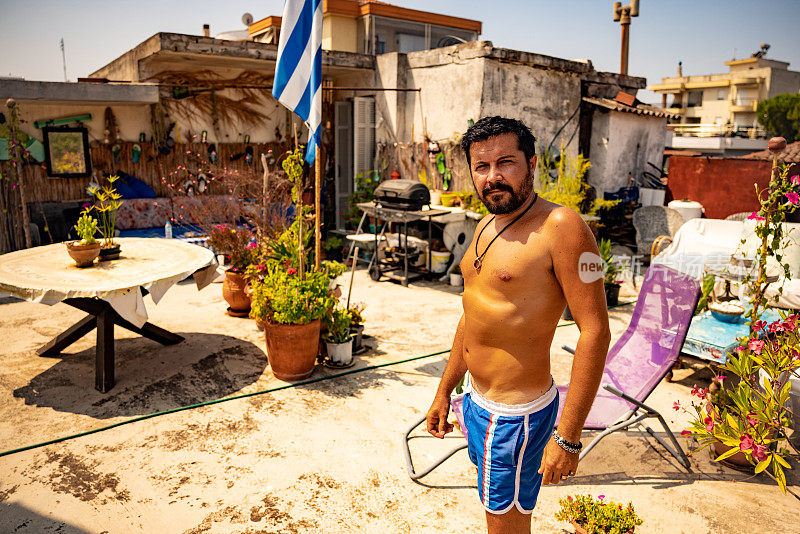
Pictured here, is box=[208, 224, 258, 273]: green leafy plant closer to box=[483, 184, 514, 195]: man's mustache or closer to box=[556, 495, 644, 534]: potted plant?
box=[556, 495, 644, 534]: potted plant

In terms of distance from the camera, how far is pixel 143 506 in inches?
134

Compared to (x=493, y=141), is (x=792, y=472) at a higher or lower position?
lower

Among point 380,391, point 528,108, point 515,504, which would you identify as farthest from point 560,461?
point 528,108

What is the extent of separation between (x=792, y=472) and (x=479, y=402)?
303cm

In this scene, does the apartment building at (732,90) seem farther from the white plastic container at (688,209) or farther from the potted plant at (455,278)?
the potted plant at (455,278)

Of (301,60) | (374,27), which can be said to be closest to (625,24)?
(374,27)

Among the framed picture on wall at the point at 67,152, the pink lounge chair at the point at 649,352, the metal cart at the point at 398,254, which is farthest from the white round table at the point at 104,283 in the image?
the framed picture on wall at the point at 67,152

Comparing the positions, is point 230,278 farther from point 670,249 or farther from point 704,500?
point 670,249

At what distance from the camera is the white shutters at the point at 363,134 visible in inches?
465

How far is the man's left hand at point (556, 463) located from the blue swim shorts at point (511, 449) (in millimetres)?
136

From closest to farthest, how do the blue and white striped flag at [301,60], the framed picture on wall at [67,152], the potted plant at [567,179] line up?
the blue and white striped flag at [301,60], the potted plant at [567,179], the framed picture on wall at [67,152]

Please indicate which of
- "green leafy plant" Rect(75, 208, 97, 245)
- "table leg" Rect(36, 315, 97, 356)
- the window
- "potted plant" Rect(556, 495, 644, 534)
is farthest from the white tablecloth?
the window

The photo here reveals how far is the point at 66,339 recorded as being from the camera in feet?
18.8

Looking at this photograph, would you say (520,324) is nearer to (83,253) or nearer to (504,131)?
(504,131)
